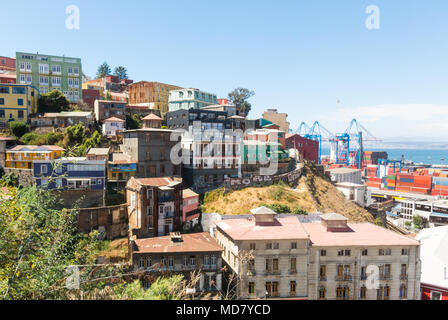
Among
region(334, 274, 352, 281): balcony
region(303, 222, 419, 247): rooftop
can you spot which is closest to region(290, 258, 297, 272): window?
region(303, 222, 419, 247): rooftop

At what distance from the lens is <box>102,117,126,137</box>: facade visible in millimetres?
47300

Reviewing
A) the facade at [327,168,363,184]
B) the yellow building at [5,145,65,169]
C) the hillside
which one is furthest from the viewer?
the facade at [327,168,363,184]

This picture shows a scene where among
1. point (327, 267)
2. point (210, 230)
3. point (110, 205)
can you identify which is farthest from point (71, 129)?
point (327, 267)

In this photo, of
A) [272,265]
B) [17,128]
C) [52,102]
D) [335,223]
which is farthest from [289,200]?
[52,102]

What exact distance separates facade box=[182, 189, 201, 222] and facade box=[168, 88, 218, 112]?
26.6 meters

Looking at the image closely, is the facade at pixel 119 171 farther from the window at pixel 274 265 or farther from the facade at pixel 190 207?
the window at pixel 274 265

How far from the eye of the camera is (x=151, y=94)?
6381cm

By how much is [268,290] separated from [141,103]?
49.6 metres

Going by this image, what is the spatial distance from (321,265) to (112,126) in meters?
35.9

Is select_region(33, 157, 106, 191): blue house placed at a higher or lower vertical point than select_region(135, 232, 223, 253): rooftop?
higher

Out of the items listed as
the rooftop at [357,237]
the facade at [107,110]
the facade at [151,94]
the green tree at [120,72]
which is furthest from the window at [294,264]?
the green tree at [120,72]

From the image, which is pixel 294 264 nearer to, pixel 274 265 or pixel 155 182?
pixel 274 265

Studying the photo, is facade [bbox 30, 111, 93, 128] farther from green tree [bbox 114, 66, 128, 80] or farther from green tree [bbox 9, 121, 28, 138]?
green tree [bbox 114, 66, 128, 80]

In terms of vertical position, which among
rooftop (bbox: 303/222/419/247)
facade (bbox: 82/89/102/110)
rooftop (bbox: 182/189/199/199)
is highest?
facade (bbox: 82/89/102/110)
